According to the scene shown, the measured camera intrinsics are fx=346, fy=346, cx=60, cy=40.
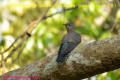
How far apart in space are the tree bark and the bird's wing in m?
0.08

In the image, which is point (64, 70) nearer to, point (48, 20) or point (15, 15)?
point (48, 20)

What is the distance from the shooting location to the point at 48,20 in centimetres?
705

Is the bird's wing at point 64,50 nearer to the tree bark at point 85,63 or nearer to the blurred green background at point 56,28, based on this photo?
the tree bark at point 85,63

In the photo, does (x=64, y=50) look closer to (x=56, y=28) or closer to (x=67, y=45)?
(x=67, y=45)

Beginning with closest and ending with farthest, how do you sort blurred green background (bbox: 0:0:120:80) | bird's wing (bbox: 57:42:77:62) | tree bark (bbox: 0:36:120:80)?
1. tree bark (bbox: 0:36:120:80)
2. bird's wing (bbox: 57:42:77:62)
3. blurred green background (bbox: 0:0:120:80)

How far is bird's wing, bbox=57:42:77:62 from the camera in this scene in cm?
461

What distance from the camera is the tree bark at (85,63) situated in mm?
4239

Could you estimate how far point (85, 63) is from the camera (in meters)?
4.38

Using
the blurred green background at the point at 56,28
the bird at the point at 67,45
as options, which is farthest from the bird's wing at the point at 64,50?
the blurred green background at the point at 56,28

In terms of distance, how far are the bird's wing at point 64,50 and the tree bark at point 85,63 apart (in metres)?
0.08

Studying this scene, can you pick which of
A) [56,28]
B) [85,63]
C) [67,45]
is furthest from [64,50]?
[56,28]

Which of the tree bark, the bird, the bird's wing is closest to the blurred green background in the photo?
the bird

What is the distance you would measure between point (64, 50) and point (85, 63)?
2.13 feet

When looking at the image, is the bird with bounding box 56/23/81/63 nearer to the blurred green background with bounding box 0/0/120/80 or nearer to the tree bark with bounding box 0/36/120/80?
the tree bark with bounding box 0/36/120/80
